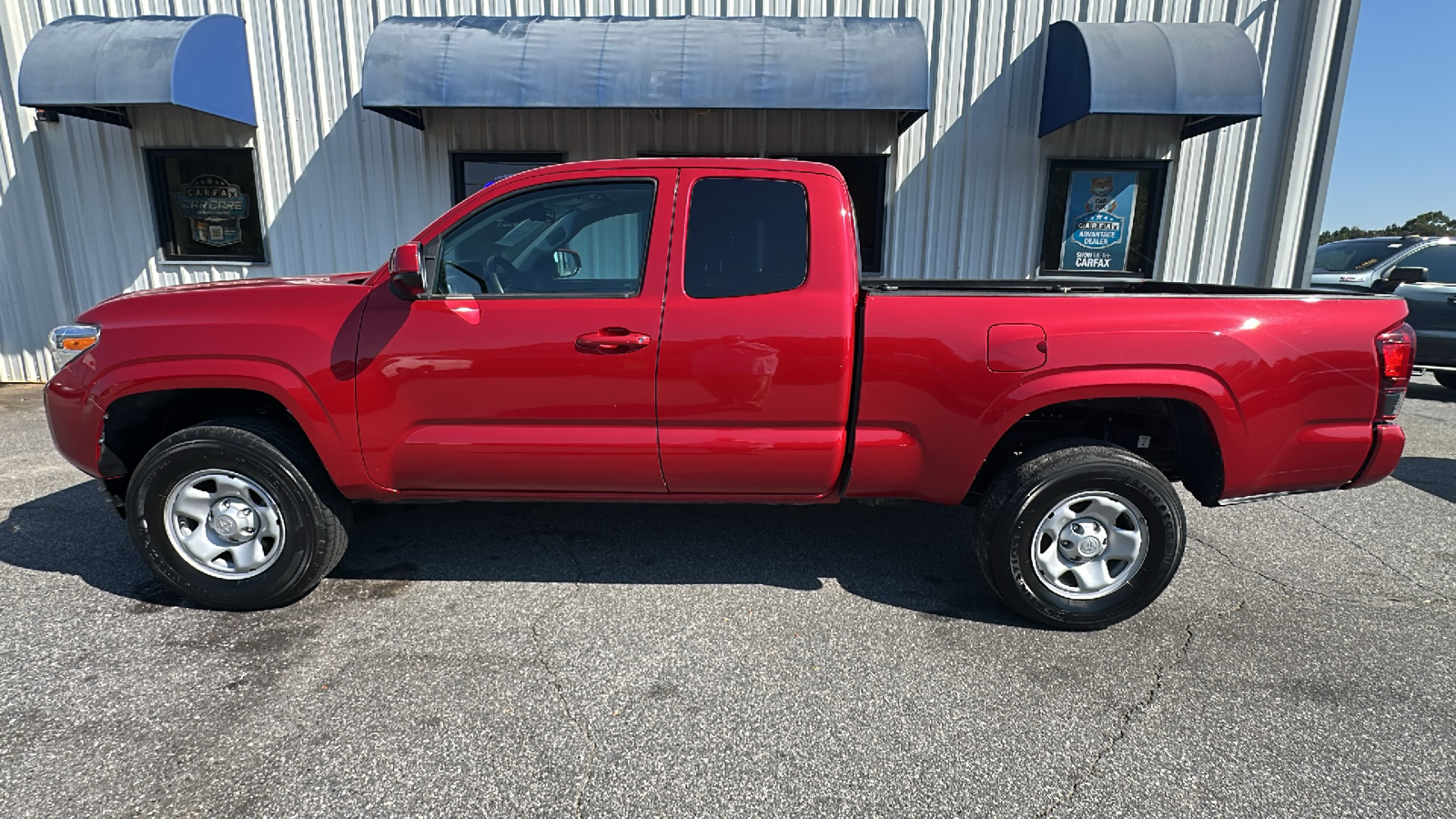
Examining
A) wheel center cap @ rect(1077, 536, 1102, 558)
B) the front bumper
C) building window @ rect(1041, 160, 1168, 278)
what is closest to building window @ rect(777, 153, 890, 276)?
building window @ rect(1041, 160, 1168, 278)

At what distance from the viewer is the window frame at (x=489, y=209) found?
9.89ft

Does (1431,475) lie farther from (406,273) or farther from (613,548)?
(406,273)

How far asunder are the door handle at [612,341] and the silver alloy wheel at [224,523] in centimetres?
154

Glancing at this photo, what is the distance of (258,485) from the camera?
309cm

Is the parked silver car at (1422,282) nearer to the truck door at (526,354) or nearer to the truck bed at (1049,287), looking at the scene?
the truck bed at (1049,287)

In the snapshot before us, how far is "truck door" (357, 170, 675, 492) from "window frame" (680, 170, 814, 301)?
8 cm

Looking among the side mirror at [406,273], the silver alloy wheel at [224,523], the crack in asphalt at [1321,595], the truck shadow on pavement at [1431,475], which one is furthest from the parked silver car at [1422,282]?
the silver alloy wheel at [224,523]

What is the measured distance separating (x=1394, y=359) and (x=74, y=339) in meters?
5.51

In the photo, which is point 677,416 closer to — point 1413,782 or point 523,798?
point 523,798

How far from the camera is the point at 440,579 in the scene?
3.47 meters

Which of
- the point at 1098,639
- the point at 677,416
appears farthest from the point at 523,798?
the point at 1098,639

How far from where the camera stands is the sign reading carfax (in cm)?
781

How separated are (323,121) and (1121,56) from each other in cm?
789

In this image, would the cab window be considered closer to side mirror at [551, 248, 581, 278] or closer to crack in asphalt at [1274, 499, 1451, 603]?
side mirror at [551, 248, 581, 278]
